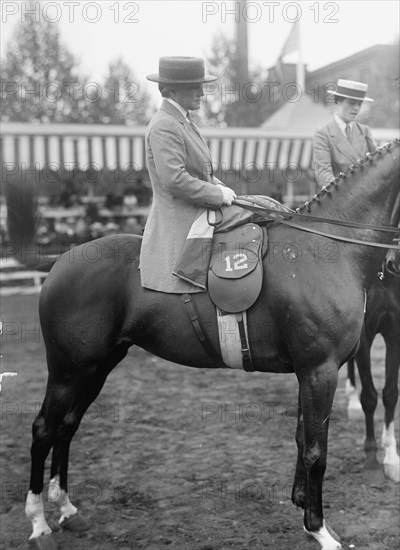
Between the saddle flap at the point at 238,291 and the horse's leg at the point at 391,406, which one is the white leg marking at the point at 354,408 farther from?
the saddle flap at the point at 238,291

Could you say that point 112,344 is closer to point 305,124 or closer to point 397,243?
point 397,243

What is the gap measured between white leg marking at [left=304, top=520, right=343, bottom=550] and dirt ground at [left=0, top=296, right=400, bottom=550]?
0.16 m

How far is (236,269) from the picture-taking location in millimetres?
3471

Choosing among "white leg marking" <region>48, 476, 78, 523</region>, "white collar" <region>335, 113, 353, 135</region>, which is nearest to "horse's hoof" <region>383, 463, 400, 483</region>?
"white leg marking" <region>48, 476, 78, 523</region>

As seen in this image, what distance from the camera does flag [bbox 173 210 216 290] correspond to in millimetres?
3531

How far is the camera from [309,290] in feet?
11.3

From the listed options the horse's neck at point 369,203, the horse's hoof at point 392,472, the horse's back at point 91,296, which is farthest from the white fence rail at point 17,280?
the horse's neck at point 369,203

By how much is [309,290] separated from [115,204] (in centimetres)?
1368

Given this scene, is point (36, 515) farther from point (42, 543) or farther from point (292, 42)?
point (292, 42)

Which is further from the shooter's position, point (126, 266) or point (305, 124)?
point (305, 124)

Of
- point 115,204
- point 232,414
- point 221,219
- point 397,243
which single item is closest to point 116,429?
point 232,414

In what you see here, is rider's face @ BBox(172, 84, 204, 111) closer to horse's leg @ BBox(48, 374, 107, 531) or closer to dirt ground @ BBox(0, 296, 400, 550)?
horse's leg @ BBox(48, 374, 107, 531)

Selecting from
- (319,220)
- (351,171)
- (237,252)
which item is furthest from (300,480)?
(351,171)

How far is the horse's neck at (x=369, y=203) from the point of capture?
359 centimetres
